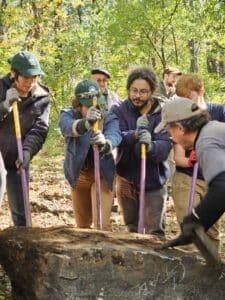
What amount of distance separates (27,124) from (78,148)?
69 centimetres

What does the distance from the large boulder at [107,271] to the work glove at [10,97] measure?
150 cm

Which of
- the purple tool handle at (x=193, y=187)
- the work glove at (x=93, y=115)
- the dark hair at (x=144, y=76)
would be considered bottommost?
the purple tool handle at (x=193, y=187)

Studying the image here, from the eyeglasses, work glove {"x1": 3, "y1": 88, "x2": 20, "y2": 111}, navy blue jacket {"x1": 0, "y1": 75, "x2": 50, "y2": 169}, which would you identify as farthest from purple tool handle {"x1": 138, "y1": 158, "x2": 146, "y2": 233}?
work glove {"x1": 3, "y1": 88, "x2": 20, "y2": 111}

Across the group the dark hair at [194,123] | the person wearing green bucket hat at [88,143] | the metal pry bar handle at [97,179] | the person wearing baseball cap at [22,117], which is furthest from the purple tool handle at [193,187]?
the person wearing baseball cap at [22,117]

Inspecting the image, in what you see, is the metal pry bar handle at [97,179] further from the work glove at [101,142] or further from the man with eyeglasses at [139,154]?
the man with eyeglasses at [139,154]

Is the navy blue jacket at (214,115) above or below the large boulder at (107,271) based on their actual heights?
above

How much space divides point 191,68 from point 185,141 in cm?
1607

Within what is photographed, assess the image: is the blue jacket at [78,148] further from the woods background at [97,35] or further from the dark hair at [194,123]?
the woods background at [97,35]

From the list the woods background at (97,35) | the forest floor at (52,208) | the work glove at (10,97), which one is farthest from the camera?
the woods background at (97,35)

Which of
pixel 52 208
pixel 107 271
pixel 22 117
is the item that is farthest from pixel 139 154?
pixel 52 208

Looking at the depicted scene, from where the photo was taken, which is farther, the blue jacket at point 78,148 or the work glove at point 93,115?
the blue jacket at point 78,148

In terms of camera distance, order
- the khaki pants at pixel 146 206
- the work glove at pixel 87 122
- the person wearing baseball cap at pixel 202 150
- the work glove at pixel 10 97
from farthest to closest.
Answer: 1. the khaki pants at pixel 146 206
2. the work glove at pixel 10 97
3. the work glove at pixel 87 122
4. the person wearing baseball cap at pixel 202 150

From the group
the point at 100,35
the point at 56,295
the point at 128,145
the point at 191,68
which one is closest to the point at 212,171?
the point at 56,295

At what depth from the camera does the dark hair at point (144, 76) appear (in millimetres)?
4938
